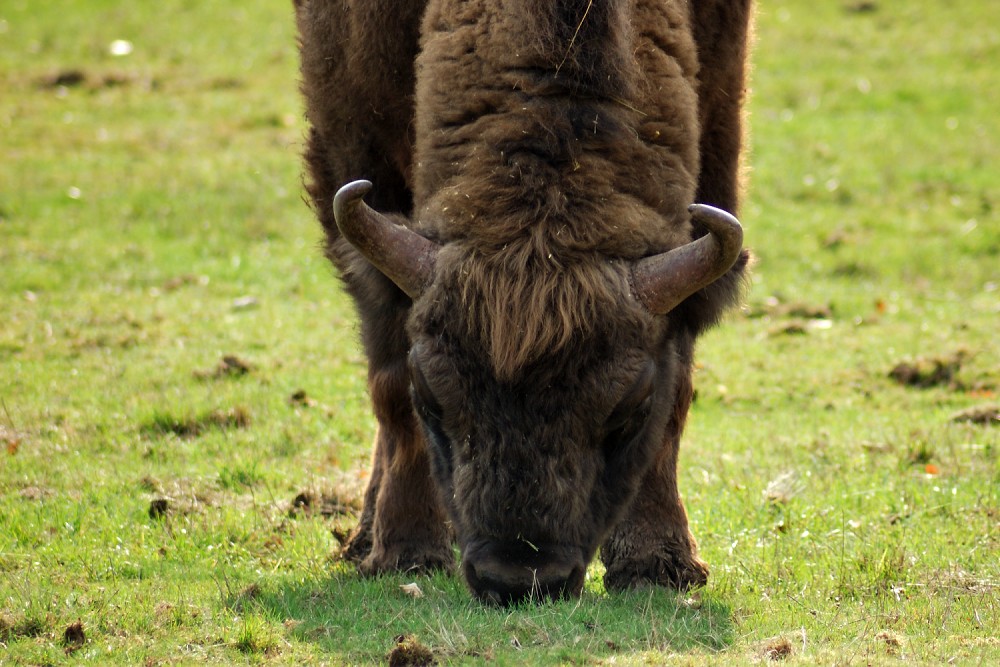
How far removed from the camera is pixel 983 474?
7.37 meters

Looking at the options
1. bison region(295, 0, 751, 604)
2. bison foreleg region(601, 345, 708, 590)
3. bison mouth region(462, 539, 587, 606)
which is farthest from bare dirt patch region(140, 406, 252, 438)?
bison mouth region(462, 539, 587, 606)

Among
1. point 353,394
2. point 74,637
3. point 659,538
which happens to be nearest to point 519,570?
point 659,538

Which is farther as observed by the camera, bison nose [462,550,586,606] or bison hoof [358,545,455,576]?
bison hoof [358,545,455,576]

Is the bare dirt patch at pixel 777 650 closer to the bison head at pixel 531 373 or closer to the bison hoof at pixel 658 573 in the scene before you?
the bison head at pixel 531 373

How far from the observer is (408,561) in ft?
20.6

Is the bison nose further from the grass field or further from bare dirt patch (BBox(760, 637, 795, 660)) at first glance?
bare dirt patch (BBox(760, 637, 795, 660))

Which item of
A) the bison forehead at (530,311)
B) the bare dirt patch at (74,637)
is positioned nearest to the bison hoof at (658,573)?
the bison forehead at (530,311)

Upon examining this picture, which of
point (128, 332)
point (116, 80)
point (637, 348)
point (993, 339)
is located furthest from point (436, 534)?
point (116, 80)

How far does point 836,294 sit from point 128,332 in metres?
6.59

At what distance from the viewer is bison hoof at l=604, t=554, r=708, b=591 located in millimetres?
5922

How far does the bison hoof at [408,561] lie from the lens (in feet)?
20.3

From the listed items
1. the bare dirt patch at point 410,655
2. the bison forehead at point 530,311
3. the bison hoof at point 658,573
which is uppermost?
the bison forehead at point 530,311

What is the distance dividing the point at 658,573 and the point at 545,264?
1.82m

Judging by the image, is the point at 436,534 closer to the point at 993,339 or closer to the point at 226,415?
the point at 226,415
